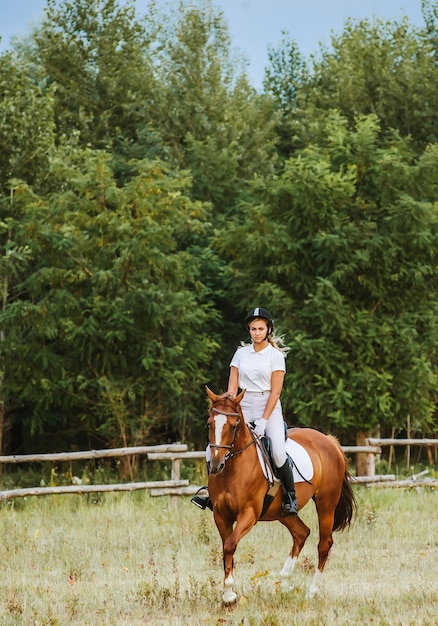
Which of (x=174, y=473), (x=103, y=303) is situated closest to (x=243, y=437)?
(x=174, y=473)

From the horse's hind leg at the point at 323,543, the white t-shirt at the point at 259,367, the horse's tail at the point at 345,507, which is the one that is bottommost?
the horse's hind leg at the point at 323,543

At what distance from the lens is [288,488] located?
812 centimetres

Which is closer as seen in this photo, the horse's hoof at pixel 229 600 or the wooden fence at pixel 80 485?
the horse's hoof at pixel 229 600

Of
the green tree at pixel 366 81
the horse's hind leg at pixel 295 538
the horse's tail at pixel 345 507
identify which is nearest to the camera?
the horse's hind leg at pixel 295 538

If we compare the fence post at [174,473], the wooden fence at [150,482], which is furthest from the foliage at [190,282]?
the fence post at [174,473]

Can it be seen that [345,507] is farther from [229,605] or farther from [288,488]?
[229,605]

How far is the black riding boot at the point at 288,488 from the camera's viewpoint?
8062mm

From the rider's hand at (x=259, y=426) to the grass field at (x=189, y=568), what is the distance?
118 cm

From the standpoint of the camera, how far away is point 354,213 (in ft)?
70.9

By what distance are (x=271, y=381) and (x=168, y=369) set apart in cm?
1338

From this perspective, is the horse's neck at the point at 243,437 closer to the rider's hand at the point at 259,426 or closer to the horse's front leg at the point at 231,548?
the rider's hand at the point at 259,426

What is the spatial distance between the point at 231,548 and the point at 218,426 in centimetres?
98

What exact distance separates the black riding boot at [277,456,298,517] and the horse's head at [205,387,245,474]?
75cm

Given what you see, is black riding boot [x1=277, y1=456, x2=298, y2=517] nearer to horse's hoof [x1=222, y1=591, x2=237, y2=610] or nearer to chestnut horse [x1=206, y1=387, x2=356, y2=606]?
chestnut horse [x1=206, y1=387, x2=356, y2=606]
